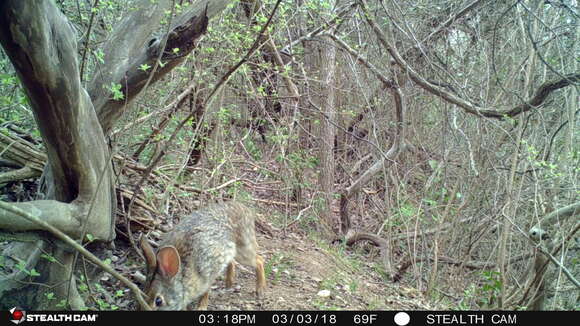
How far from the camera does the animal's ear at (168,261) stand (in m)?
4.05

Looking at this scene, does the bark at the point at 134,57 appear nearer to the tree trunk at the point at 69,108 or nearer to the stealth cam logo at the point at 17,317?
the tree trunk at the point at 69,108

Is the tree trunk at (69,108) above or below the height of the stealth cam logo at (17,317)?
above

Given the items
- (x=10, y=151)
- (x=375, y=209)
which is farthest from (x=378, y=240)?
(x=10, y=151)

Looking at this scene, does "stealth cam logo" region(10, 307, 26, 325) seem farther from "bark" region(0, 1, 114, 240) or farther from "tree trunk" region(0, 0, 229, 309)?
"bark" region(0, 1, 114, 240)

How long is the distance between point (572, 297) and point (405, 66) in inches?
154

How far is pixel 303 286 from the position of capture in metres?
5.27

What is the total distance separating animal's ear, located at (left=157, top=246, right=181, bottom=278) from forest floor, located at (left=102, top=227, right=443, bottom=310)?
2.03 feet

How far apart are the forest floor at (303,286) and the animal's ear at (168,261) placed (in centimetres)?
62

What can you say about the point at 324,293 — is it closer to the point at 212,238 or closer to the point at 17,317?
the point at 212,238

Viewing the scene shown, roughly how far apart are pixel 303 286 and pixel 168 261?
1735 millimetres

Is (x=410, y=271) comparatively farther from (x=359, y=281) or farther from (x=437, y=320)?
(x=437, y=320)
